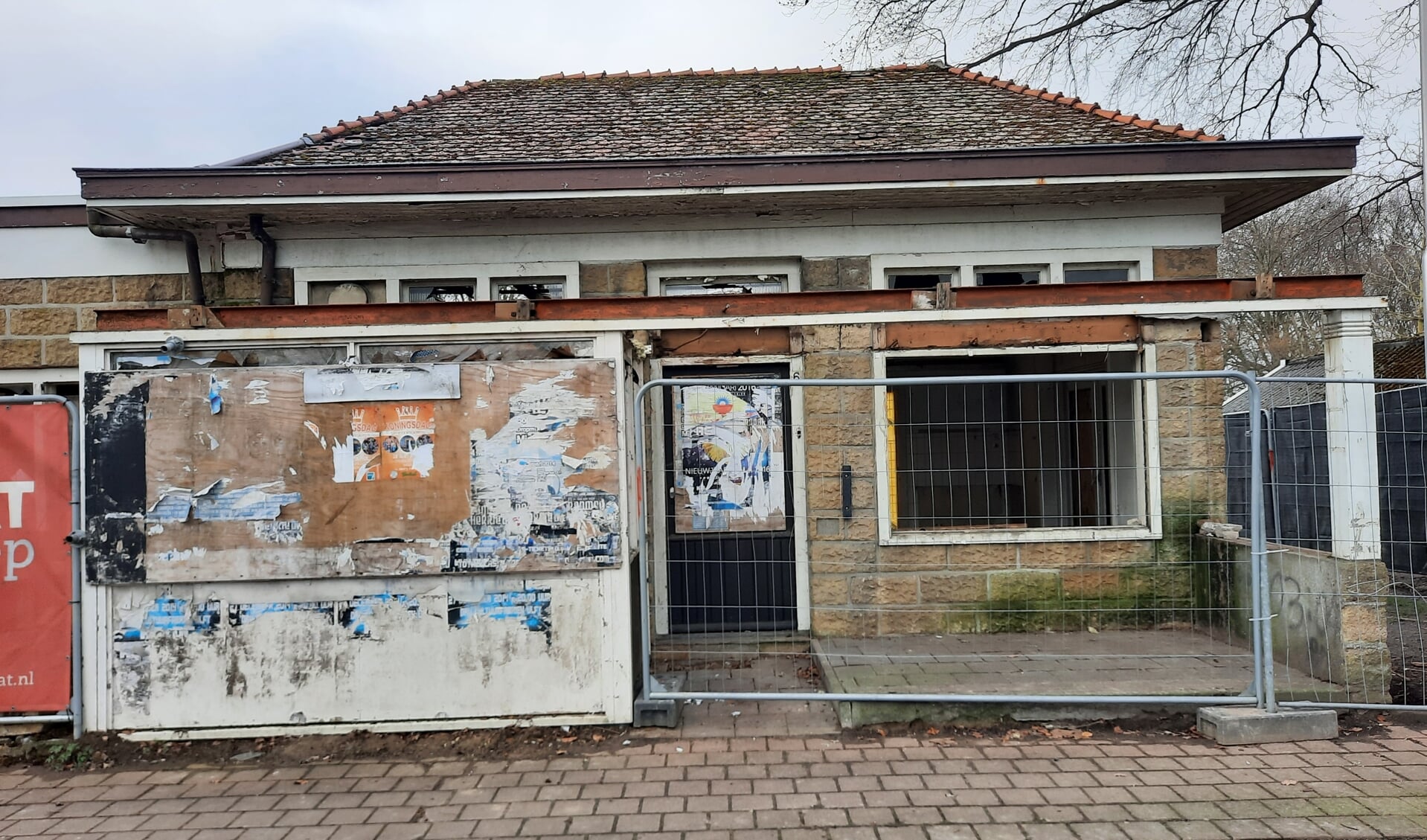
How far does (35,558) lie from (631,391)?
3651 millimetres

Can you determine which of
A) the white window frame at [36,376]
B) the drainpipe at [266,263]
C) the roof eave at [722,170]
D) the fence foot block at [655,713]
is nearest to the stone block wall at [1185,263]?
the roof eave at [722,170]

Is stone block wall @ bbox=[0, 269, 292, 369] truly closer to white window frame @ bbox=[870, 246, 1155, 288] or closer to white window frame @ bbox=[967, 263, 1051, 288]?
white window frame @ bbox=[870, 246, 1155, 288]

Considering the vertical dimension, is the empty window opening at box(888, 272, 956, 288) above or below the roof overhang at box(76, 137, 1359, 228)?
below

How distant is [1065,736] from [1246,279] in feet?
11.6

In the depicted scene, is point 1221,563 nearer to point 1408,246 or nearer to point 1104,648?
point 1104,648

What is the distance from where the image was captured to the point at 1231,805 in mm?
3850

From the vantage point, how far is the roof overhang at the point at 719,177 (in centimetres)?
682

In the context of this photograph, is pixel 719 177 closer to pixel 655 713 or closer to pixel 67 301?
pixel 655 713

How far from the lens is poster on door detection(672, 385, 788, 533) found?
6.52 meters

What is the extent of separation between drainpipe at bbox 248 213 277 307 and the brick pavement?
162 inches

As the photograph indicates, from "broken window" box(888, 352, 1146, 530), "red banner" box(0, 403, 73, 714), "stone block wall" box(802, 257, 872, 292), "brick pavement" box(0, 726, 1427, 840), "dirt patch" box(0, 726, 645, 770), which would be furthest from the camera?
"stone block wall" box(802, 257, 872, 292)

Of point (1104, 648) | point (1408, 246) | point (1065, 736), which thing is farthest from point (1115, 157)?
point (1408, 246)

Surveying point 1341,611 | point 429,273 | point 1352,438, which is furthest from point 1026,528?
point 429,273

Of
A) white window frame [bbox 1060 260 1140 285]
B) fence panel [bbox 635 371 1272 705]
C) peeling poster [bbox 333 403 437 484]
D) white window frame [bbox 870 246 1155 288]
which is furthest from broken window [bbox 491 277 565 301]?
white window frame [bbox 1060 260 1140 285]
